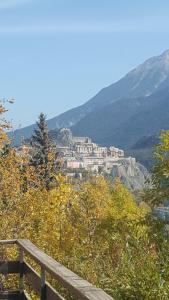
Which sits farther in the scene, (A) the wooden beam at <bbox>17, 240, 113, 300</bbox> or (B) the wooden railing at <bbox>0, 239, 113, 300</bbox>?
(B) the wooden railing at <bbox>0, 239, 113, 300</bbox>

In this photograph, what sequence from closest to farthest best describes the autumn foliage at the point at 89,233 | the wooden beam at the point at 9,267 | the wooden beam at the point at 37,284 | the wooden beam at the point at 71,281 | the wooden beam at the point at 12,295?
the wooden beam at the point at 71,281 < the wooden beam at the point at 37,284 < the autumn foliage at the point at 89,233 < the wooden beam at the point at 12,295 < the wooden beam at the point at 9,267

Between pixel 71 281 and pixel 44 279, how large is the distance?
128 centimetres

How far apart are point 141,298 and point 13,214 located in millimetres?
9885

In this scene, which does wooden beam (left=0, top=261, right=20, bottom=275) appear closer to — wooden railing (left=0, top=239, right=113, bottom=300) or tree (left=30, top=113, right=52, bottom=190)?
wooden railing (left=0, top=239, right=113, bottom=300)

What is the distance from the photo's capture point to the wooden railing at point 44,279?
491 cm

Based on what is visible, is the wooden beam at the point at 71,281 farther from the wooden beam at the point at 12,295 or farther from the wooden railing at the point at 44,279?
the wooden beam at the point at 12,295

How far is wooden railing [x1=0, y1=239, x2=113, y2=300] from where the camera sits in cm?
491

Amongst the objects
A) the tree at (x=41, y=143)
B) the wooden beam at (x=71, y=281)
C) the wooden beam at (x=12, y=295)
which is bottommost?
the wooden beam at (x=12, y=295)

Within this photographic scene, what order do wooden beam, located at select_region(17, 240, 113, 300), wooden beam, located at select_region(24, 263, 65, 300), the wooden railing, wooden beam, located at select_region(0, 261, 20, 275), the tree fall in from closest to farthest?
wooden beam, located at select_region(17, 240, 113, 300), the wooden railing, wooden beam, located at select_region(24, 263, 65, 300), wooden beam, located at select_region(0, 261, 20, 275), the tree

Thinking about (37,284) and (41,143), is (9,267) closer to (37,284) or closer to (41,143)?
(37,284)

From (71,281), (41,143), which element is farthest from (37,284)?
(41,143)

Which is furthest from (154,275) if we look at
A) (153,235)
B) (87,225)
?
(87,225)

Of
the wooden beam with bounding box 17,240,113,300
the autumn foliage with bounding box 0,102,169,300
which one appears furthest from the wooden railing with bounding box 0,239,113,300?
the autumn foliage with bounding box 0,102,169,300

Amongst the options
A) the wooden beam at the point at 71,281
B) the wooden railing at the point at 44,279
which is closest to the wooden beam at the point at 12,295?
the wooden railing at the point at 44,279
